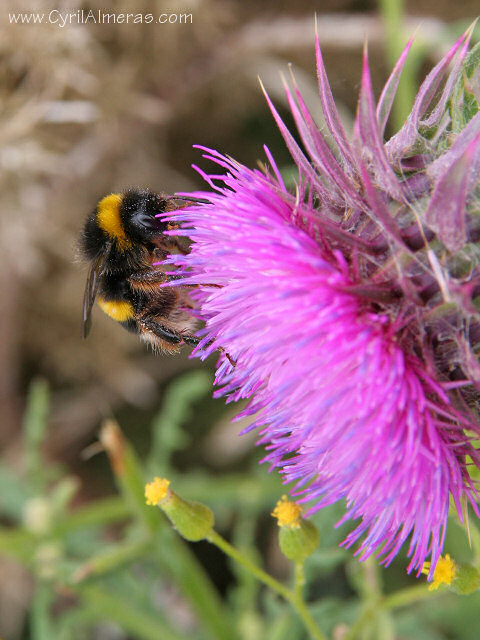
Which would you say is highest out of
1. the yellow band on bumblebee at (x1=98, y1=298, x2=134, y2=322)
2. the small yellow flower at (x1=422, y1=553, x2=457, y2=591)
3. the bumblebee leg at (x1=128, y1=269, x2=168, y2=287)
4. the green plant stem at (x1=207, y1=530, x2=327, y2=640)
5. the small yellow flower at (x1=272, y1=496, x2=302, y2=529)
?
the bumblebee leg at (x1=128, y1=269, x2=168, y2=287)

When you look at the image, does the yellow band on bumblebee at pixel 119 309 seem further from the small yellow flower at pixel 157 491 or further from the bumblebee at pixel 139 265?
the small yellow flower at pixel 157 491

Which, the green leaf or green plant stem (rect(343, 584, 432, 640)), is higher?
the green leaf

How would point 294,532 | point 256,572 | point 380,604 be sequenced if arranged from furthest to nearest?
point 380,604, point 256,572, point 294,532

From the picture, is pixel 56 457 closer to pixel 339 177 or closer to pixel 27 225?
pixel 27 225

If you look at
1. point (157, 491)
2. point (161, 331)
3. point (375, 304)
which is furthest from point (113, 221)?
point (375, 304)

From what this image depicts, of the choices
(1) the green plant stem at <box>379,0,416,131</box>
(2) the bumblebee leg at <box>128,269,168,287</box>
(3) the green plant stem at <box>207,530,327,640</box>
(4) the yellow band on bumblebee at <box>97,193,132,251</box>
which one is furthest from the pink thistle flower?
(1) the green plant stem at <box>379,0,416,131</box>

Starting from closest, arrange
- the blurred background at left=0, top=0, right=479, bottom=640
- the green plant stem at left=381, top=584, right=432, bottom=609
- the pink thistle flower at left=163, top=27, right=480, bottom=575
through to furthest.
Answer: the pink thistle flower at left=163, top=27, right=480, bottom=575 → the green plant stem at left=381, top=584, right=432, bottom=609 → the blurred background at left=0, top=0, right=479, bottom=640

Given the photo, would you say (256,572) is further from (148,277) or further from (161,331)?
(148,277)

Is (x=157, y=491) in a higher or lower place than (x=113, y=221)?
lower

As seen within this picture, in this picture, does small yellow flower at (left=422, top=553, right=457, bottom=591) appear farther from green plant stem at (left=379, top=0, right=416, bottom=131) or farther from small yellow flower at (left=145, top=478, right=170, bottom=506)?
green plant stem at (left=379, top=0, right=416, bottom=131)
